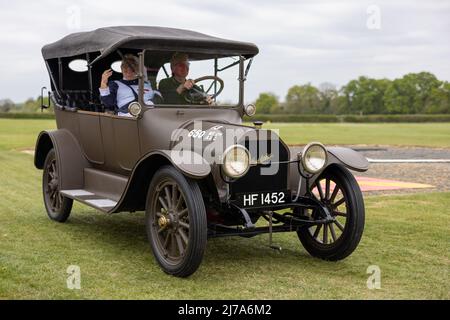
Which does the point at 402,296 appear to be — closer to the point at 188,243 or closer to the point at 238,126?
the point at 188,243

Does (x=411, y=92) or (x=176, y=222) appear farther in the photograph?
(x=411, y=92)

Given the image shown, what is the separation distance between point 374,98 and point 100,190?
89.1 meters

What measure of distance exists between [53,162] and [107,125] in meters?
1.49

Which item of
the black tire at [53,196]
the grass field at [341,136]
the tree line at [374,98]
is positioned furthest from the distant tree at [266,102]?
the black tire at [53,196]

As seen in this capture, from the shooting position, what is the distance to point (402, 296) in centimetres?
493

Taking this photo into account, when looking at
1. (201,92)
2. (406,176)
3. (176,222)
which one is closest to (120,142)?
(201,92)

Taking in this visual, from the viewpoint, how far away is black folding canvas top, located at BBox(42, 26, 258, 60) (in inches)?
250

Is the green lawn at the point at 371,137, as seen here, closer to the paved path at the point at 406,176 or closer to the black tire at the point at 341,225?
the paved path at the point at 406,176

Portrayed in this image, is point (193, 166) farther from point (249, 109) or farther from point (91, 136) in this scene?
point (91, 136)

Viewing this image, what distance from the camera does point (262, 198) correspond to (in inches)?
221

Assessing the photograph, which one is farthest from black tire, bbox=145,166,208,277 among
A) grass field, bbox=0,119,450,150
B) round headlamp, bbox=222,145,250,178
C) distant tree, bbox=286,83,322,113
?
distant tree, bbox=286,83,322,113

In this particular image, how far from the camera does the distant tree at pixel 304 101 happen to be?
8167cm

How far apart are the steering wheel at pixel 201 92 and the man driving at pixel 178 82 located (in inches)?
1.5
